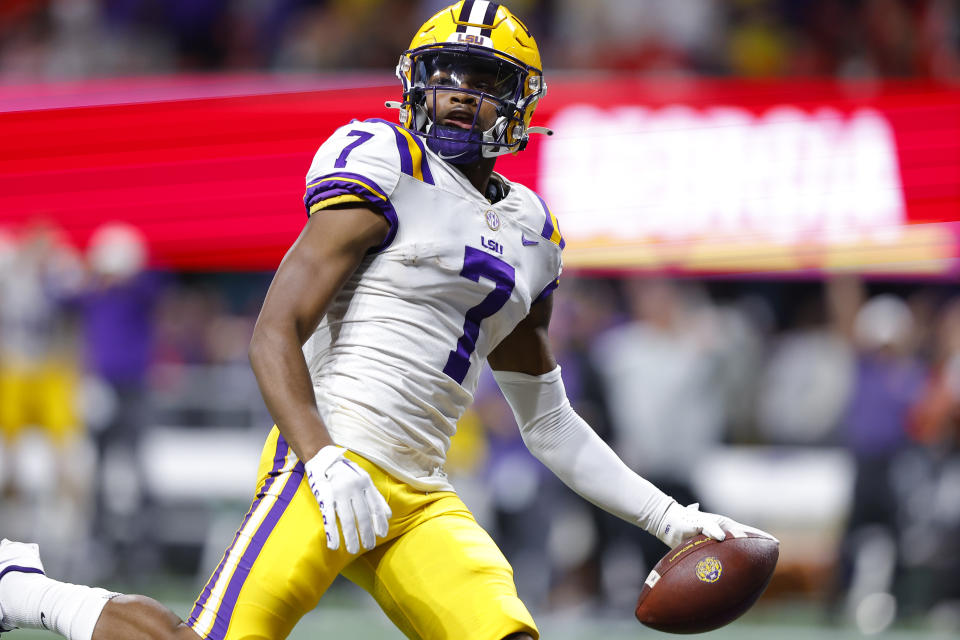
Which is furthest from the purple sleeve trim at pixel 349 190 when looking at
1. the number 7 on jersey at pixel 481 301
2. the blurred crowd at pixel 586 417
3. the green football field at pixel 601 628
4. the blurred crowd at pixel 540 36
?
the blurred crowd at pixel 540 36

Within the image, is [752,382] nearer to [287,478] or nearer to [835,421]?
[835,421]

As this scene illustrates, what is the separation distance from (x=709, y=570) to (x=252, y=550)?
93 centimetres

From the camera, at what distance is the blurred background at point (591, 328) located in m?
6.35

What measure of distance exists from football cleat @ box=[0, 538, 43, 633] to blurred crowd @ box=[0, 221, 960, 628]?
152 inches

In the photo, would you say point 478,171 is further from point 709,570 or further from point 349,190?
point 709,570

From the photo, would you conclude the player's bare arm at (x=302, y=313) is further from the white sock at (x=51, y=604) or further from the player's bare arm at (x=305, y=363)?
Result: the white sock at (x=51, y=604)

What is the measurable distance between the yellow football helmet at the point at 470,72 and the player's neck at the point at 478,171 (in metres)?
0.03

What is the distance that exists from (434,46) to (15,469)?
516cm

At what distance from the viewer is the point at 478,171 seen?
2803 mm

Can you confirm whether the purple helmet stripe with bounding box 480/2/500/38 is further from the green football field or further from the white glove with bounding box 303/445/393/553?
the green football field

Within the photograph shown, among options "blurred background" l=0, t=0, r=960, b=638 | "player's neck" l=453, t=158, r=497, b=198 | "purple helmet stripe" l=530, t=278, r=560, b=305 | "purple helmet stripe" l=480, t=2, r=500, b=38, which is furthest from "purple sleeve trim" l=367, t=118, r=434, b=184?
"blurred background" l=0, t=0, r=960, b=638

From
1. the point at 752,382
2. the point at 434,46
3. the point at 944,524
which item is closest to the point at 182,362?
the point at 752,382

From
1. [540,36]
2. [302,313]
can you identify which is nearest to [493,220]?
[302,313]

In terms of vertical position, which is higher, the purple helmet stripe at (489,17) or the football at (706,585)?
the purple helmet stripe at (489,17)
